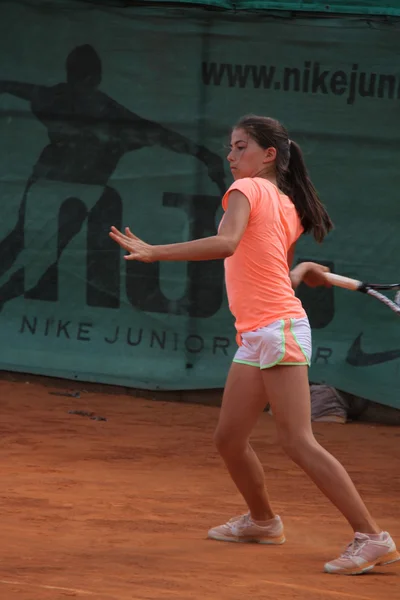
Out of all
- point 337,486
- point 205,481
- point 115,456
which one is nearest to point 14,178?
point 115,456

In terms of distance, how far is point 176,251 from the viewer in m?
4.52

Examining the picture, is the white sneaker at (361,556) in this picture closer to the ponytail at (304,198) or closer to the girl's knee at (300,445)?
the girl's knee at (300,445)

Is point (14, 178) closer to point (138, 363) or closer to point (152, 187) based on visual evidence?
point (152, 187)

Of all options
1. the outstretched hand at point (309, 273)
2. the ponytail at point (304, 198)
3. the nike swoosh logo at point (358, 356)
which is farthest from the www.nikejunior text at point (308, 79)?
the outstretched hand at point (309, 273)

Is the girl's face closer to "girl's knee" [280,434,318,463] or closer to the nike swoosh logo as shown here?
"girl's knee" [280,434,318,463]

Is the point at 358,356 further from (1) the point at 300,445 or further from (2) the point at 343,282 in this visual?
(1) the point at 300,445

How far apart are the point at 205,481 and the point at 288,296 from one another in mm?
2162

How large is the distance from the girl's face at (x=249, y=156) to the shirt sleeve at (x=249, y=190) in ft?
0.67

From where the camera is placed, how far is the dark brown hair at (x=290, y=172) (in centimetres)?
508

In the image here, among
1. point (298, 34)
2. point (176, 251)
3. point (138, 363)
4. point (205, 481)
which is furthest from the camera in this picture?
point (138, 363)

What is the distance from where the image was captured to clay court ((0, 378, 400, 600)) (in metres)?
4.59

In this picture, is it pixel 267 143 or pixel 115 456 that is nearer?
pixel 267 143

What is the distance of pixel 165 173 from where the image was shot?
9.41 meters

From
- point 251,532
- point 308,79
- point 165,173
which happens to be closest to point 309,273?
point 251,532
